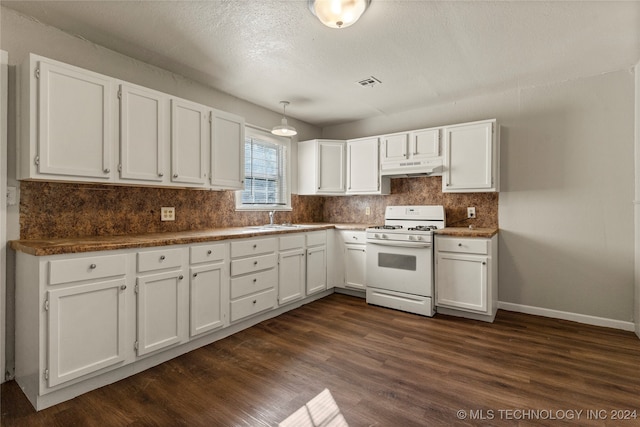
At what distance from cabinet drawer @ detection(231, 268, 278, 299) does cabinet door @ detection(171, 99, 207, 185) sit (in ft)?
3.25

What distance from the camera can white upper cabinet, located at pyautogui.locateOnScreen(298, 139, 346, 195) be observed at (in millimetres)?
4430

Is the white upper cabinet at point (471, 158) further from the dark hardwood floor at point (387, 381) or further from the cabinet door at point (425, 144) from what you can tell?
the dark hardwood floor at point (387, 381)

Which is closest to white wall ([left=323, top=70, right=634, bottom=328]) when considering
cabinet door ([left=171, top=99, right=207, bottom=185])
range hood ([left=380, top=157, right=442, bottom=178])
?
range hood ([left=380, top=157, right=442, bottom=178])

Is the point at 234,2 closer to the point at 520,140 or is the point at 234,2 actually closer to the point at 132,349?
the point at 132,349

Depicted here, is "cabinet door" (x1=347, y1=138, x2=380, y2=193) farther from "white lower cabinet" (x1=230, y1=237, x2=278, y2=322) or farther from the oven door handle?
"white lower cabinet" (x1=230, y1=237, x2=278, y2=322)

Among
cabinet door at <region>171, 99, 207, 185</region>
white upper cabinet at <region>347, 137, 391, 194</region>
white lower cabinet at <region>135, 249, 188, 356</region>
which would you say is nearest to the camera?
white lower cabinet at <region>135, 249, 188, 356</region>

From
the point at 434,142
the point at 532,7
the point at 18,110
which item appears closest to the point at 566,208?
the point at 434,142

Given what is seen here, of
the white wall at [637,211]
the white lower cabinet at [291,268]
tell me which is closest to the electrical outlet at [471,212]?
the white wall at [637,211]

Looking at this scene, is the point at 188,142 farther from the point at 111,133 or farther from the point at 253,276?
the point at 253,276

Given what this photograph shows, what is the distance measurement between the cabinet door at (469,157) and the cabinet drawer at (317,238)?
1554mm

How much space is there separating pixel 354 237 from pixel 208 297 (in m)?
2.01

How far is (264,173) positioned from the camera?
4.14 meters

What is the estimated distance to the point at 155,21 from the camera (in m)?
2.18

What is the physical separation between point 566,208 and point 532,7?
213 centimetres
